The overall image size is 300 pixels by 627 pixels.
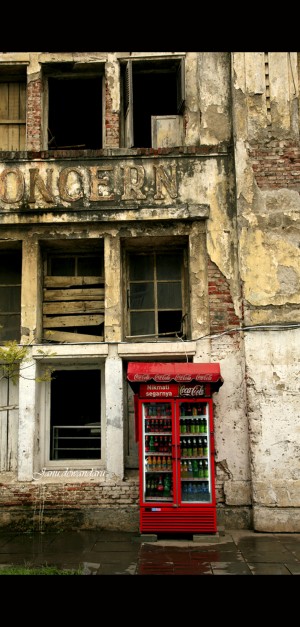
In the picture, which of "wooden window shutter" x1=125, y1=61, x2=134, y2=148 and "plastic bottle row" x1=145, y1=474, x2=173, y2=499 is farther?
"wooden window shutter" x1=125, y1=61, x2=134, y2=148

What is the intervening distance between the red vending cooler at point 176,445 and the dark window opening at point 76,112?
15.5ft

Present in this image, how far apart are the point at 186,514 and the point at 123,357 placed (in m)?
2.70

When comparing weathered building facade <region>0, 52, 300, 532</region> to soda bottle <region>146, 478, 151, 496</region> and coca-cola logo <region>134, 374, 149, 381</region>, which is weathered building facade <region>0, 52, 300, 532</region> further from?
coca-cola logo <region>134, 374, 149, 381</region>

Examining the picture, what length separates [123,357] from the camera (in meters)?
9.58

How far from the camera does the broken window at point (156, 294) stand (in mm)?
10078

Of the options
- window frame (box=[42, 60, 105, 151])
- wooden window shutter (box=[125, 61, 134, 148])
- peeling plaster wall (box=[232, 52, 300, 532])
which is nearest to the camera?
peeling plaster wall (box=[232, 52, 300, 532])

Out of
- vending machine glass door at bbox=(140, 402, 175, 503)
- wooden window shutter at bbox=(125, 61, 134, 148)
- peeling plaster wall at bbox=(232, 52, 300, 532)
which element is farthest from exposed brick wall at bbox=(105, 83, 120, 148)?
vending machine glass door at bbox=(140, 402, 175, 503)

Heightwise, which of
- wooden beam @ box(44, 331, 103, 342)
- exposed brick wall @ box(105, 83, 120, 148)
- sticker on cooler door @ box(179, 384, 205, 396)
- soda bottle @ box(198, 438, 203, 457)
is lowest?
soda bottle @ box(198, 438, 203, 457)

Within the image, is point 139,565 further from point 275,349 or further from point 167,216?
point 167,216

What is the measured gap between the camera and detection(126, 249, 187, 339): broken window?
10.1 m

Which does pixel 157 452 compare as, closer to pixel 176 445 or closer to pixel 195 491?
pixel 176 445

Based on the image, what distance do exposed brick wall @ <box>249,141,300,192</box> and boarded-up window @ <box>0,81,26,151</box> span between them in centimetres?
418

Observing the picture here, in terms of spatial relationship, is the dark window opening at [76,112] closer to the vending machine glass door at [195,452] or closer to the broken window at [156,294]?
the broken window at [156,294]

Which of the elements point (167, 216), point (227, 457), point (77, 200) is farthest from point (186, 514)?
point (77, 200)
